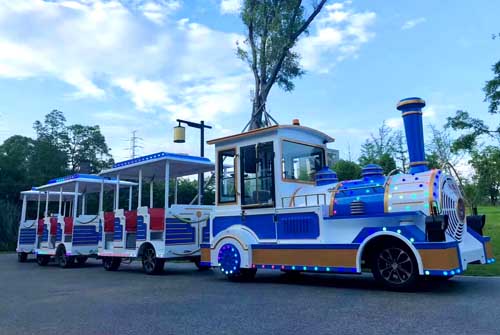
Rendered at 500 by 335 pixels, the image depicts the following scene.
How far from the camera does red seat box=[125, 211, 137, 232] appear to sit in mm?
10602

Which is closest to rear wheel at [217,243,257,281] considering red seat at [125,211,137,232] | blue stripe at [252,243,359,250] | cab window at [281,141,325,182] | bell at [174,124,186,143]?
blue stripe at [252,243,359,250]

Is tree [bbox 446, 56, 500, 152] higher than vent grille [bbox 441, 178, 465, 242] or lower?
higher

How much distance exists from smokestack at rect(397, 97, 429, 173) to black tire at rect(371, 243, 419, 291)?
135cm

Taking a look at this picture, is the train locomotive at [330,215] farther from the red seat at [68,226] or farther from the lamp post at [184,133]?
the red seat at [68,226]

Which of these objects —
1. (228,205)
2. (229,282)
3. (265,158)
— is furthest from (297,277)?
(265,158)

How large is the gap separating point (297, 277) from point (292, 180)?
203cm

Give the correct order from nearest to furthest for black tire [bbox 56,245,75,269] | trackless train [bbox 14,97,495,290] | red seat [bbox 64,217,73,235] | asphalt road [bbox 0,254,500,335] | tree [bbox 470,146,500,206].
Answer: asphalt road [bbox 0,254,500,335], trackless train [bbox 14,97,495,290], black tire [bbox 56,245,75,269], red seat [bbox 64,217,73,235], tree [bbox 470,146,500,206]

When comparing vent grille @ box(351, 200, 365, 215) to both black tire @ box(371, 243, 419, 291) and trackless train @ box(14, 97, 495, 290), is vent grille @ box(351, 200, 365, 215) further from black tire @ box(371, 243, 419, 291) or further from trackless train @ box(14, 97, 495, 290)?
black tire @ box(371, 243, 419, 291)

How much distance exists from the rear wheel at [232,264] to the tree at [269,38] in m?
7.59

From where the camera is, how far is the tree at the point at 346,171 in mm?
15625

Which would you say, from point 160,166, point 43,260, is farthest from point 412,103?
point 43,260

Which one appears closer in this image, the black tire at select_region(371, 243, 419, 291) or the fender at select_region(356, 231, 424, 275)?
the fender at select_region(356, 231, 424, 275)

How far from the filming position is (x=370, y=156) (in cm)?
1975

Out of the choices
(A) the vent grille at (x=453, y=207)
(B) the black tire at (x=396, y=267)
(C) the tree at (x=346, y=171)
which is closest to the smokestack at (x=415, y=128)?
(A) the vent grille at (x=453, y=207)
